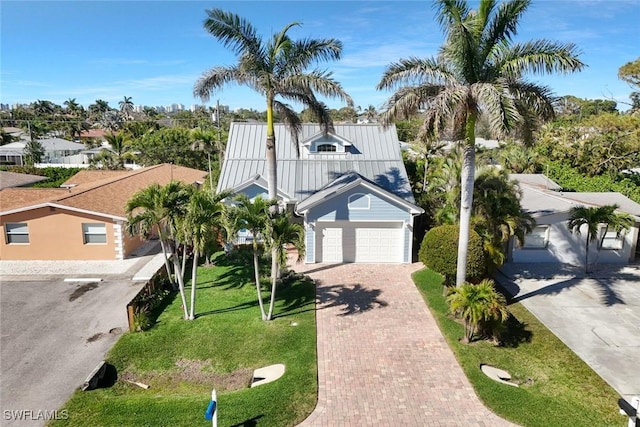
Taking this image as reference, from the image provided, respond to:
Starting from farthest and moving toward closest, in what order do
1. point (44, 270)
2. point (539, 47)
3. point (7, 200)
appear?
point (7, 200), point (44, 270), point (539, 47)

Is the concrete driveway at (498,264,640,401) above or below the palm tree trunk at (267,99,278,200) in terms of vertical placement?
below

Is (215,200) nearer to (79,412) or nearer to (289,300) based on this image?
(289,300)

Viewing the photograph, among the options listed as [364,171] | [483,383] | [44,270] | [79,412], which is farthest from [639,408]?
[44,270]

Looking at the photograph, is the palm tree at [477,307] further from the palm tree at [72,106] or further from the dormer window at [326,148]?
the palm tree at [72,106]

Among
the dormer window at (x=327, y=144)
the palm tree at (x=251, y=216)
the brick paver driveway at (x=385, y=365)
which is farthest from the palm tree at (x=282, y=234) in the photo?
the dormer window at (x=327, y=144)

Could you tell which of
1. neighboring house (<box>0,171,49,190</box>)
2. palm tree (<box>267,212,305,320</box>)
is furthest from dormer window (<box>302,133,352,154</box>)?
neighboring house (<box>0,171,49,190</box>)

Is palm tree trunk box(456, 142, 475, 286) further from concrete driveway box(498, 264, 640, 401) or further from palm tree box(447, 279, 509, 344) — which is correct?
concrete driveway box(498, 264, 640, 401)

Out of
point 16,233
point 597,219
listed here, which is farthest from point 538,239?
point 16,233
